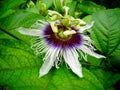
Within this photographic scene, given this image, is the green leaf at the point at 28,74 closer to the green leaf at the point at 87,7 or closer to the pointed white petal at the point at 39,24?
the pointed white petal at the point at 39,24

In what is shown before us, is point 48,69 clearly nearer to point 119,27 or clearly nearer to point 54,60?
point 54,60

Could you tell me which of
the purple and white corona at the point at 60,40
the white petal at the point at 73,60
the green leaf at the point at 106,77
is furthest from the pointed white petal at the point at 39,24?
the green leaf at the point at 106,77

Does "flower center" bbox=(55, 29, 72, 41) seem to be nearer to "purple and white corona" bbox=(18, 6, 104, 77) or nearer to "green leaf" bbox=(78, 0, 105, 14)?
"purple and white corona" bbox=(18, 6, 104, 77)

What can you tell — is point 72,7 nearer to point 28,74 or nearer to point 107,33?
point 107,33

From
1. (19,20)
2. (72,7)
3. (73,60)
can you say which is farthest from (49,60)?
(72,7)

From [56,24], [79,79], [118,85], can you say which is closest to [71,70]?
[79,79]

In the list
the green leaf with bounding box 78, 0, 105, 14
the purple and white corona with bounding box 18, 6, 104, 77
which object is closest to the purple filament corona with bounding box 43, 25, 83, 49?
the purple and white corona with bounding box 18, 6, 104, 77
